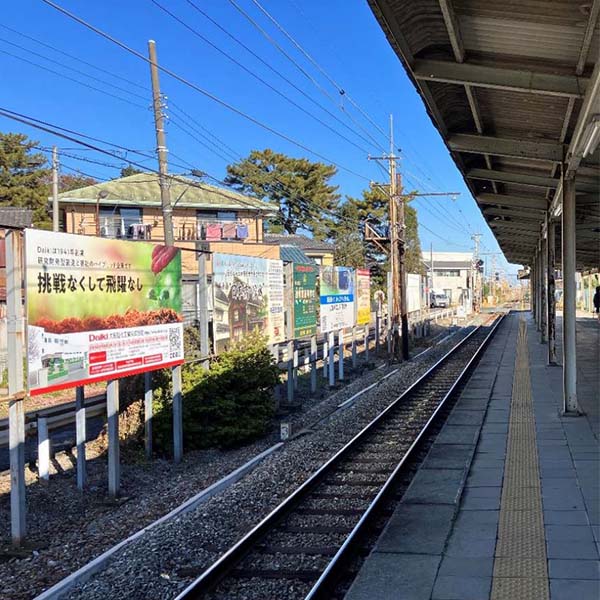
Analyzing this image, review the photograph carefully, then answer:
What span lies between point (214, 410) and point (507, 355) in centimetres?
1408

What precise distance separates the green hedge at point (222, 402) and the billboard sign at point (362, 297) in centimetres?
973

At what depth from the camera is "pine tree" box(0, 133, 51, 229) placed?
41750mm

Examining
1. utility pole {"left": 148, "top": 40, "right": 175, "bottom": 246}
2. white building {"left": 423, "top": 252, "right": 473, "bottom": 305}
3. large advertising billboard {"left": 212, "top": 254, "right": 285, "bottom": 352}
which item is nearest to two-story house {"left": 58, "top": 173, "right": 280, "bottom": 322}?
utility pole {"left": 148, "top": 40, "right": 175, "bottom": 246}

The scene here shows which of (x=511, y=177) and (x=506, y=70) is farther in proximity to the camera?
(x=511, y=177)

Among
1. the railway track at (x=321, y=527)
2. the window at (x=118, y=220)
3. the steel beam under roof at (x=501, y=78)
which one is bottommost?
the railway track at (x=321, y=527)

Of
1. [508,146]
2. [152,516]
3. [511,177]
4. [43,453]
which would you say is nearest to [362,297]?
→ [511,177]

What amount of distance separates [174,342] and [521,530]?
5.17 m

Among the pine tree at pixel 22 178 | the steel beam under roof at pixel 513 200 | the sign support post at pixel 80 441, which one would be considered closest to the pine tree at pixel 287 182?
the pine tree at pixel 22 178

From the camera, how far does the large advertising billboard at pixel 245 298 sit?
11523 mm

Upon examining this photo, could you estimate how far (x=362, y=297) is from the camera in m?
21.4

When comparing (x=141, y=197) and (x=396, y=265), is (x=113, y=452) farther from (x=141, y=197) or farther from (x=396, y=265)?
(x=141, y=197)

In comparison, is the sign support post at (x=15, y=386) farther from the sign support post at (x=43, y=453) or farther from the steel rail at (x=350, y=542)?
the steel rail at (x=350, y=542)

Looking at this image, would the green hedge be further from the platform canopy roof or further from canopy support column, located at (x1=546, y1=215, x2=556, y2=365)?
canopy support column, located at (x1=546, y1=215, x2=556, y2=365)

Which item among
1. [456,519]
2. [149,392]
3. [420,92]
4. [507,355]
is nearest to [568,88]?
[420,92]
